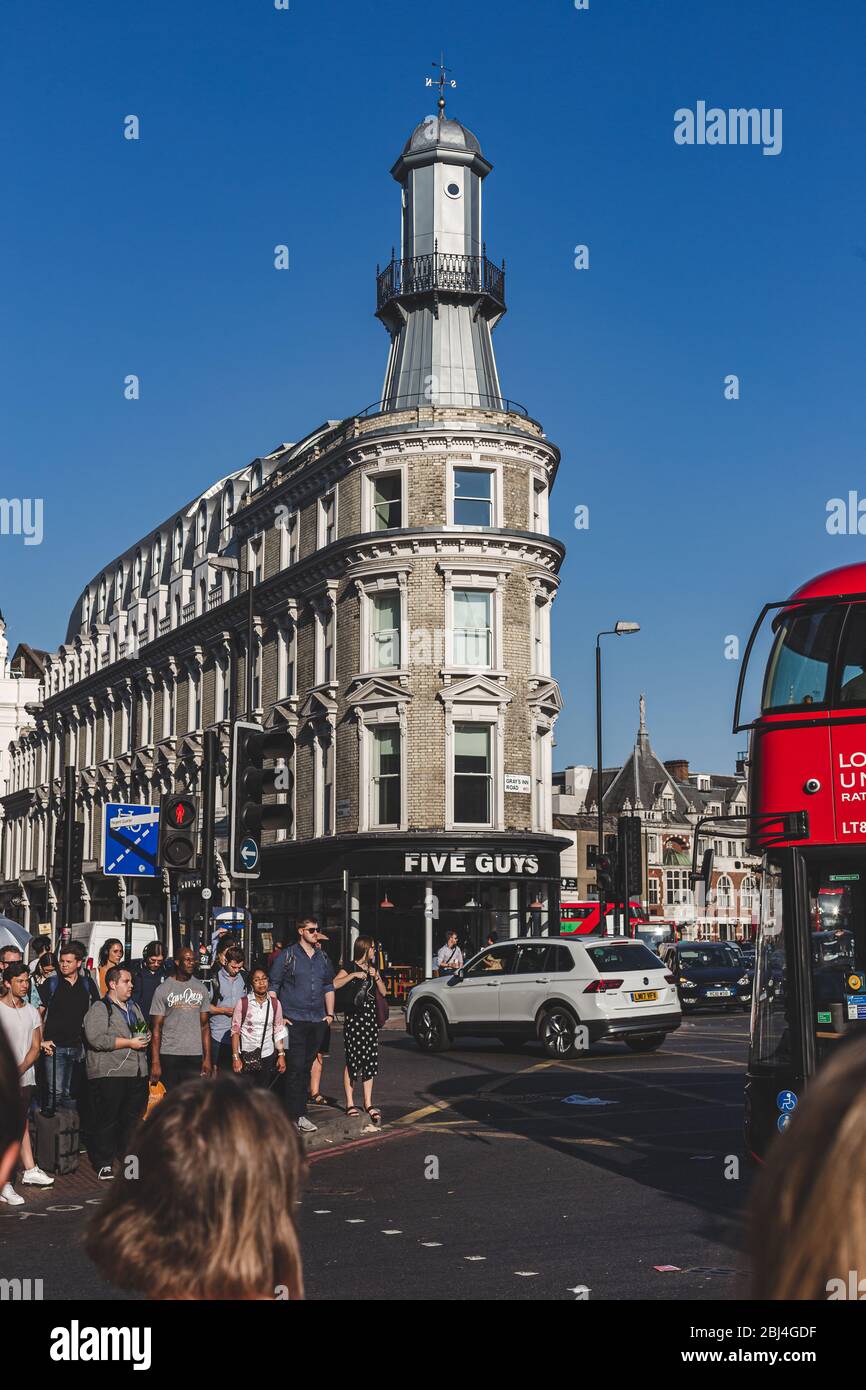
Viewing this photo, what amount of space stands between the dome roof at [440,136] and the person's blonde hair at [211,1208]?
4522cm

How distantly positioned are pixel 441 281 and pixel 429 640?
11.3 metres

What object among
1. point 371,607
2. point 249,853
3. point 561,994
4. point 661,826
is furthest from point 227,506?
point 661,826

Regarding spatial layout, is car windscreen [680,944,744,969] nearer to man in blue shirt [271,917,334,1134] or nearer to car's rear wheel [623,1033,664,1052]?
car's rear wheel [623,1033,664,1052]

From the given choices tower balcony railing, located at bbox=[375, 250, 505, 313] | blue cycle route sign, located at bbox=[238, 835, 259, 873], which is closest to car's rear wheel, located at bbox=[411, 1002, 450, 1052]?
blue cycle route sign, located at bbox=[238, 835, 259, 873]

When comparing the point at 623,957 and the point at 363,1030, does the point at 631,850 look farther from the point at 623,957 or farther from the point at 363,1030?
the point at 363,1030

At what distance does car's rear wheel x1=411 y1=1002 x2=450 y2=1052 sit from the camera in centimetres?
2411

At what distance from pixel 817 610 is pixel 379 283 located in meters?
36.7

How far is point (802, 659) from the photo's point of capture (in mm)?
11008

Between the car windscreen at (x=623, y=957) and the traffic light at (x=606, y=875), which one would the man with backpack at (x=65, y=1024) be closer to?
the car windscreen at (x=623, y=957)

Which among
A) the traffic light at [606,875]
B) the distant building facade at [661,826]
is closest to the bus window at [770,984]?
the traffic light at [606,875]

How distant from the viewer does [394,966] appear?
131ft

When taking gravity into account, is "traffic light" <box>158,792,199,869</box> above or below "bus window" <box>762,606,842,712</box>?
below

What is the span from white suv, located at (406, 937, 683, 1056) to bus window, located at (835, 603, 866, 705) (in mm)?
12237
